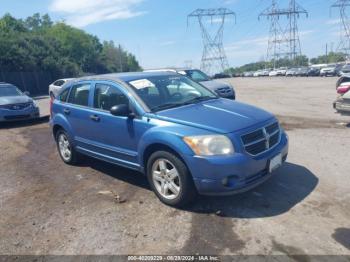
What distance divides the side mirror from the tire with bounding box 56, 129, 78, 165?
200 centimetres

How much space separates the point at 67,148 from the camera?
7.03m

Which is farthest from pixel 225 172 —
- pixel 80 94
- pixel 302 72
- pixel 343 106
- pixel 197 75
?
pixel 302 72

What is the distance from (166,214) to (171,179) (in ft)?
1.45

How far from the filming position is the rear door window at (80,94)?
245 inches

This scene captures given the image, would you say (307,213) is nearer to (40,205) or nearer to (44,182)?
(40,205)

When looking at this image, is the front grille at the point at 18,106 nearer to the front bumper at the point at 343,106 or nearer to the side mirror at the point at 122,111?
the side mirror at the point at 122,111

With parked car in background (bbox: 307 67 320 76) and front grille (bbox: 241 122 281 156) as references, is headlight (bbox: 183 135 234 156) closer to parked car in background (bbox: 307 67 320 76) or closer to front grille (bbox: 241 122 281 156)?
front grille (bbox: 241 122 281 156)

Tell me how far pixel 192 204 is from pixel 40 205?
2193 mm

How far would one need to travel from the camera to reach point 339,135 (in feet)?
26.8

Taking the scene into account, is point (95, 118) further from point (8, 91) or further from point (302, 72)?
point (302, 72)

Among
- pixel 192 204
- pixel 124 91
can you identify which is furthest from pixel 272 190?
pixel 124 91

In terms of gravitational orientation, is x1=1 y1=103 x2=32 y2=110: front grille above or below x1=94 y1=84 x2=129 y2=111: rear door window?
below

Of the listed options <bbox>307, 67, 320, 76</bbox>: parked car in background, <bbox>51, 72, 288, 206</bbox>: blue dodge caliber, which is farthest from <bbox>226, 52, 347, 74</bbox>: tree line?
<bbox>51, 72, 288, 206</bbox>: blue dodge caliber

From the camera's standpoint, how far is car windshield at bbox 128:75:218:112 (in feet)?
17.3
